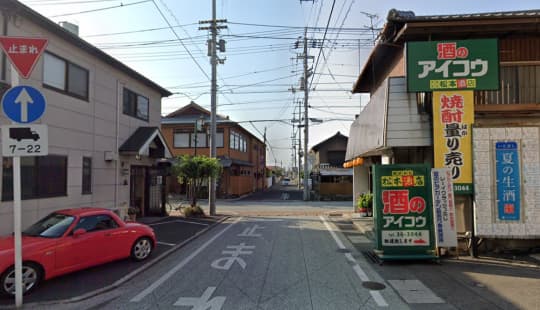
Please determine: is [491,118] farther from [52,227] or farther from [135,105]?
[135,105]

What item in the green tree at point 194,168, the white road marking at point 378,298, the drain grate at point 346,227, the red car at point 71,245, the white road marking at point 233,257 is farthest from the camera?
the green tree at point 194,168

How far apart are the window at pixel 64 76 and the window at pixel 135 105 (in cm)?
262

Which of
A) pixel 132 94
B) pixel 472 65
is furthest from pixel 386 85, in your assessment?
pixel 132 94

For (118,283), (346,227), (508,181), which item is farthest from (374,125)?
(118,283)

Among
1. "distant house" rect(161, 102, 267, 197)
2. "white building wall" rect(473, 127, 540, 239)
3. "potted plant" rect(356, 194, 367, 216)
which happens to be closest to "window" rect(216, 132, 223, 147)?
"distant house" rect(161, 102, 267, 197)

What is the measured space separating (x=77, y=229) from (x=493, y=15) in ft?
35.5

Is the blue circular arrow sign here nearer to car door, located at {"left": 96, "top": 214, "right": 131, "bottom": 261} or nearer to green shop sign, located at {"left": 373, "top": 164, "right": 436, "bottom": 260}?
car door, located at {"left": 96, "top": 214, "right": 131, "bottom": 261}

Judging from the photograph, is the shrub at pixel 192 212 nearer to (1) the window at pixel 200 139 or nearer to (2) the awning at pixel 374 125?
(2) the awning at pixel 374 125

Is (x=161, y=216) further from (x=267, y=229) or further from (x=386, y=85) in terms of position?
(x=386, y=85)

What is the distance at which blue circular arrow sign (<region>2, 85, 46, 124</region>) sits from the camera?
482cm

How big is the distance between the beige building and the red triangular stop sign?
0.27 m

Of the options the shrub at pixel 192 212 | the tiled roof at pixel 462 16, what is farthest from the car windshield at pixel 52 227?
the tiled roof at pixel 462 16

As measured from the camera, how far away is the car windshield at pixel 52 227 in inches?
238

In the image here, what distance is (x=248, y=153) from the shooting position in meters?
38.6
